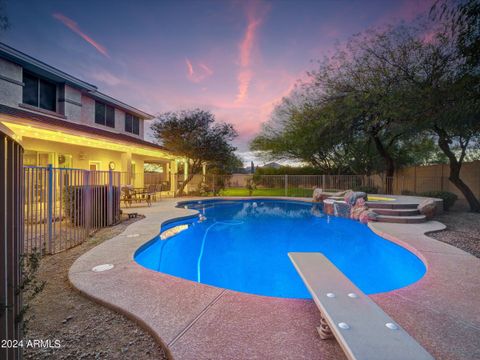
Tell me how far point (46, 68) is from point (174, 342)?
13.4m

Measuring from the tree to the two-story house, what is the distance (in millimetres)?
1115

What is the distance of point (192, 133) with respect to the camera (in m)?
16.0

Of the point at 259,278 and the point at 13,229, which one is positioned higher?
the point at 13,229

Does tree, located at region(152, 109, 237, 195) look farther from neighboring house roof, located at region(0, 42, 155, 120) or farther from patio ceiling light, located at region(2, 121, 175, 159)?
neighboring house roof, located at region(0, 42, 155, 120)

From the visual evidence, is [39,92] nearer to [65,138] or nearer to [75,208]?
[65,138]

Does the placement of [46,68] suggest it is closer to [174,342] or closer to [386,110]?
[174,342]

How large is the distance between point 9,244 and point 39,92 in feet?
43.2

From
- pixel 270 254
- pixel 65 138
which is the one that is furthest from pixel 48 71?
pixel 270 254

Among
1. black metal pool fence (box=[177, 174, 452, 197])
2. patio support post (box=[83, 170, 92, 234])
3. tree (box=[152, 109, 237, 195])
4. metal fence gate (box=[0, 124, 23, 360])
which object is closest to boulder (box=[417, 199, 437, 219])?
black metal pool fence (box=[177, 174, 452, 197])

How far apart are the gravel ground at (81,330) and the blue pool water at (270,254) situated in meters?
1.95

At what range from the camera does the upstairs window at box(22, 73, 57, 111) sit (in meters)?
10.5

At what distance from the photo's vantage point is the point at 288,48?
10.6 meters

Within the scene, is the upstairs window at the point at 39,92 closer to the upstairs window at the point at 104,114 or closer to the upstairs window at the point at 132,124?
the upstairs window at the point at 104,114

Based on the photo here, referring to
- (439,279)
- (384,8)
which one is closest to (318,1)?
(384,8)
